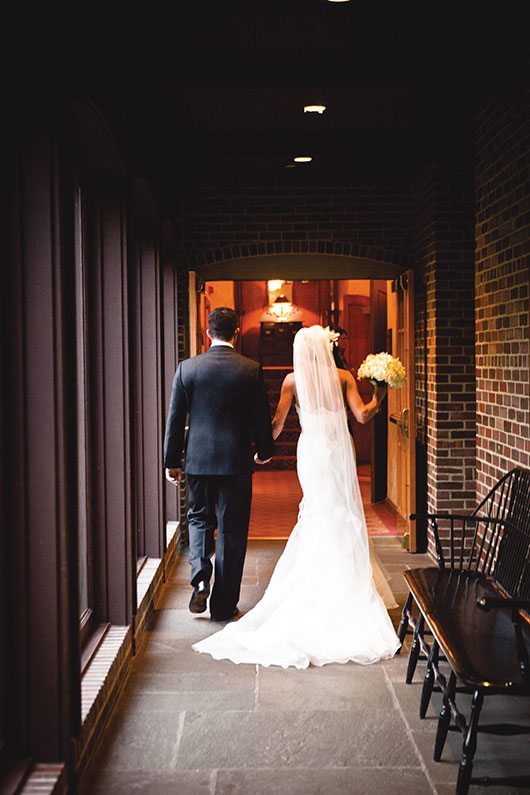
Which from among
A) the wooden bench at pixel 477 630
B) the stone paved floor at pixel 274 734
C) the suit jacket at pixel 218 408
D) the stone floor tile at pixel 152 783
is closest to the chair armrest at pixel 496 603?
the wooden bench at pixel 477 630

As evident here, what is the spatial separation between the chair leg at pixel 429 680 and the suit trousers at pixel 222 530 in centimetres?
174

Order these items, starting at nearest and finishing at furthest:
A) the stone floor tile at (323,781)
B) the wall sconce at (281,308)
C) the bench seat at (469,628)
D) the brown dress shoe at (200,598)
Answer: the bench seat at (469,628)
the stone floor tile at (323,781)
the brown dress shoe at (200,598)
the wall sconce at (281,308)

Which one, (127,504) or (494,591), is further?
(127,504)

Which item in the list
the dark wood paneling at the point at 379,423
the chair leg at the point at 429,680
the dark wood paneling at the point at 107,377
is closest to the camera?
the chair leg at the point at 429,680

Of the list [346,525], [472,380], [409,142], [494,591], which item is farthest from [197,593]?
[409,142]

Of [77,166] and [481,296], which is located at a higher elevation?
[77,166]

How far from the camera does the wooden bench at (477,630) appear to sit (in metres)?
3.08

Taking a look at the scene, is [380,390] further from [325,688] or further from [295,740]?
[295,740]

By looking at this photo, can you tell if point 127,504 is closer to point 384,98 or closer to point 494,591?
point 494,591

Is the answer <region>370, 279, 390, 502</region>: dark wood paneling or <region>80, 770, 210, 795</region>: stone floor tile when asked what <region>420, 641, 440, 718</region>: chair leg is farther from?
<region>370, 279, 390, 502</region>: dark wood paneling

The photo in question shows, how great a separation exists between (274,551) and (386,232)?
9.63 ft

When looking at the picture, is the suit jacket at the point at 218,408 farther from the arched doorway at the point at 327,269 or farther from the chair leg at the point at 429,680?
the arched doorway at the point at 327,269

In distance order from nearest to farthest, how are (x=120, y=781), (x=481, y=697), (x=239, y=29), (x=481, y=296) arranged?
(x=481, y=697) < (x=120, y=781) < (x=239, y=29) < (x=481, y=296)

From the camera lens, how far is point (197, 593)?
18.1 feet
